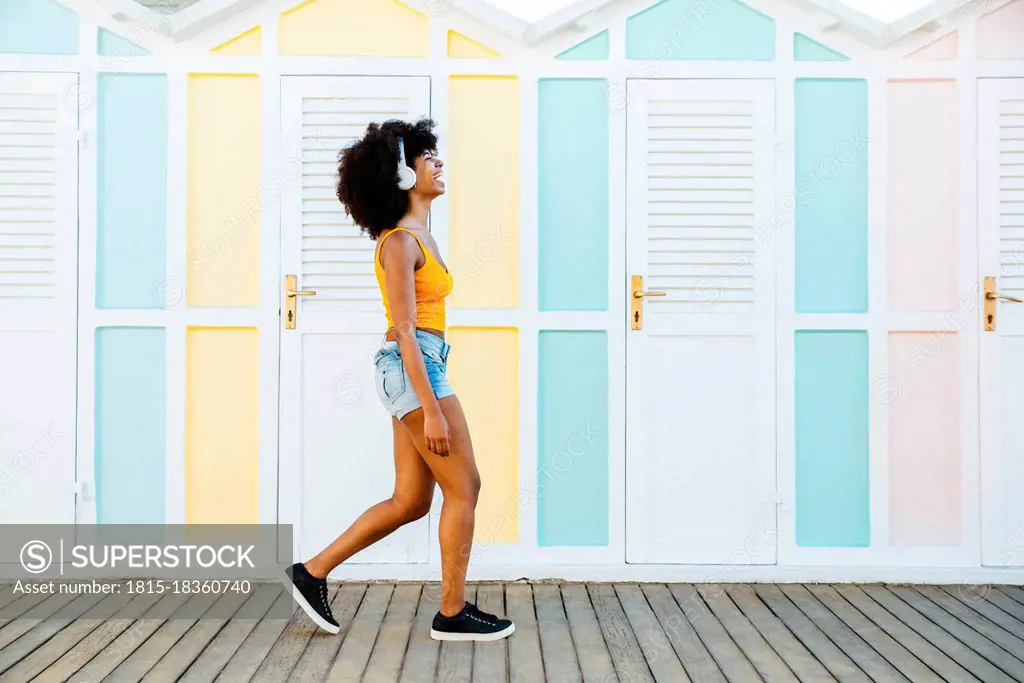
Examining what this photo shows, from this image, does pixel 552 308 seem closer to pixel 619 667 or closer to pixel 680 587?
pixel 680 587

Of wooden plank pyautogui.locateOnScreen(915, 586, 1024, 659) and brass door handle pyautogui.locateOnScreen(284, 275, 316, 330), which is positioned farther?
brass door handle pyautogui.locateOnScreen(284, 275, 316, 330)

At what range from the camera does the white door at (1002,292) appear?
3.89 m

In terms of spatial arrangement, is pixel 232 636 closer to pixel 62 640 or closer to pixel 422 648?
pixel 62 640

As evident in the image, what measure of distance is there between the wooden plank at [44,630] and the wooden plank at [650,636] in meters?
1.69

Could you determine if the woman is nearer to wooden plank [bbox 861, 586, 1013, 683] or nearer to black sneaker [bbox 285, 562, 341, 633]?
black sneaker [bbox 285, 562, 341, 633]

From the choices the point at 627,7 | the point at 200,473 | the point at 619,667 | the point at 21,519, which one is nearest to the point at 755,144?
the point at 627,7

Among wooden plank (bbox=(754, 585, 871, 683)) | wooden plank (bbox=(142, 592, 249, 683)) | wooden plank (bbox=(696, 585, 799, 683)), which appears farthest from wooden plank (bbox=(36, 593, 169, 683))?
wooden plank (bbox=(754, 585, 871, 683))

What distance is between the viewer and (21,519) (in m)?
3.86

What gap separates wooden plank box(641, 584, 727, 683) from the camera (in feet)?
9.18

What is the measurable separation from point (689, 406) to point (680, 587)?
0.75 metres

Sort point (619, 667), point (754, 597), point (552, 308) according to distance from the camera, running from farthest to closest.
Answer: point (552, 308), point (754, 597), point (619, 667)

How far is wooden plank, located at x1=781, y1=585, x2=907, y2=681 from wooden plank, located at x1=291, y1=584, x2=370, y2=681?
166 cm

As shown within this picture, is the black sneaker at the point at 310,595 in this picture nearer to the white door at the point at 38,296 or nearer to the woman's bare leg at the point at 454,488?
the woman's bare leg at the point at 454,488

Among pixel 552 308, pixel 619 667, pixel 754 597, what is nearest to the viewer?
pixel 619 667
